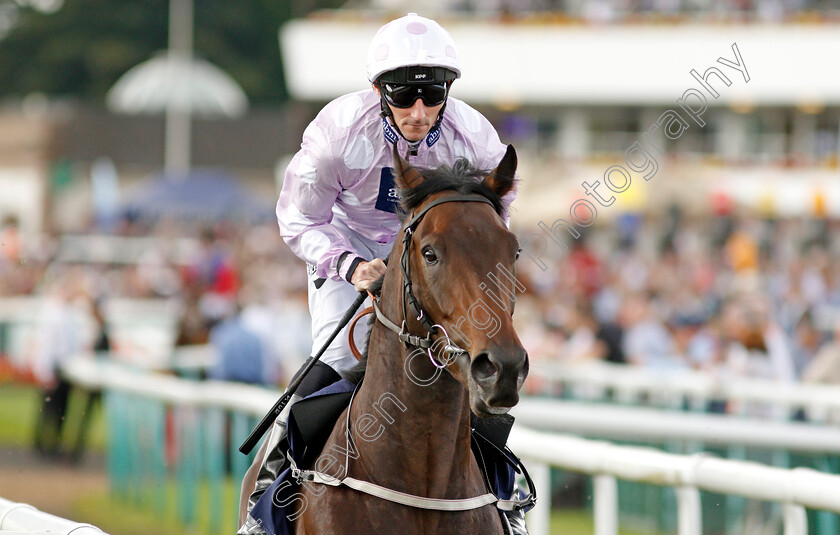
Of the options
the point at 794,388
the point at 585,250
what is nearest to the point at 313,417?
the point at 794,388

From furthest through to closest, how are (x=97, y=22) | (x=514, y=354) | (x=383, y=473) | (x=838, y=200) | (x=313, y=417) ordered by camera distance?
(x=97, y=22)
(x=838, y=200)
(x=313, y=417)
(x=383, y=473)
(x=514, y=354)

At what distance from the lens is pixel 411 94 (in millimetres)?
3135

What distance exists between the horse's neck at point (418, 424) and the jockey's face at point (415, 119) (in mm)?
548

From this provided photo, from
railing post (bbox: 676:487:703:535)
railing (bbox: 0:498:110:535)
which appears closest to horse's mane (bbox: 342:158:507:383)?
railing (bbox: 0:498:110:535)

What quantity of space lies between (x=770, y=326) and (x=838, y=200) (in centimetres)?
1587

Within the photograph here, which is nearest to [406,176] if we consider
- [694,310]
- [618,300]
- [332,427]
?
[332,427]

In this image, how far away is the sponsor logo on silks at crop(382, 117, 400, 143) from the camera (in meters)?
3.23

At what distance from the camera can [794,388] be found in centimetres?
710

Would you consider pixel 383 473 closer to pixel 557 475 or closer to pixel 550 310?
pixel 557 475

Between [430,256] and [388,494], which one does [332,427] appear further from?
[430,256]

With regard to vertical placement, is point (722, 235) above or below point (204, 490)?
above

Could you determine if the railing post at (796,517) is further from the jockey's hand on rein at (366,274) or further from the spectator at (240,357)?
the spectator at (240,357)

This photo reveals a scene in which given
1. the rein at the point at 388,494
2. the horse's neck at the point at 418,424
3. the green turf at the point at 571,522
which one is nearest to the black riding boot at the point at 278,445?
the rein at the point at 388,494

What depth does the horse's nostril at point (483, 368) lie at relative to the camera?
2.46 meters
